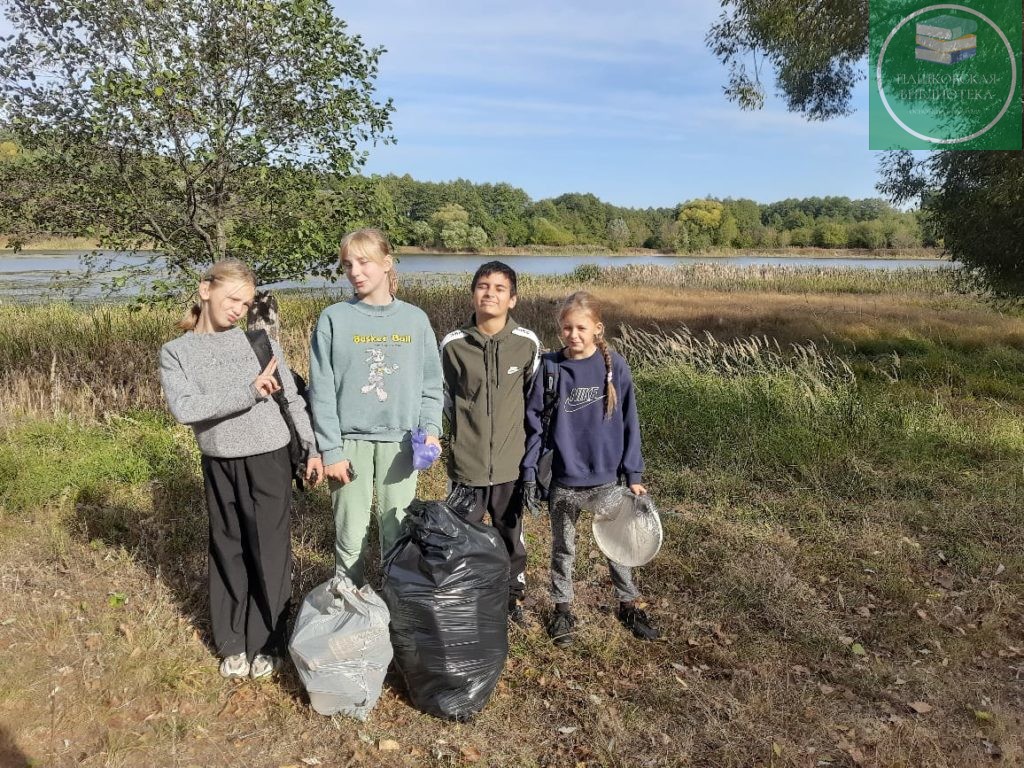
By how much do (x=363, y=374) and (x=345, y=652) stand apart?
112 cm

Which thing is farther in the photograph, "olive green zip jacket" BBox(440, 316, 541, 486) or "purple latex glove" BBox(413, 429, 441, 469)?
"olive green zip jacket" BBox(440, 316, 541, 486)

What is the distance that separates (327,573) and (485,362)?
171cm

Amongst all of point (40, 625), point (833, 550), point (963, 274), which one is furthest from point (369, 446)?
point (963, 274)

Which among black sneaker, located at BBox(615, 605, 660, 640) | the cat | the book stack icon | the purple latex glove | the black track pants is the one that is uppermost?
the book stack icon

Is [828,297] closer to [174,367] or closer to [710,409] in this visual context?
[710,409]

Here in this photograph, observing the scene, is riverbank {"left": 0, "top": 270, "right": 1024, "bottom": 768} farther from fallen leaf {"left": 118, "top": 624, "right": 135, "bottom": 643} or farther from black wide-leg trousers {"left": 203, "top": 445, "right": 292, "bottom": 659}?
black wide-leg trousers {"left": 203, "top": 445, "right": 292, "bottom": 659}

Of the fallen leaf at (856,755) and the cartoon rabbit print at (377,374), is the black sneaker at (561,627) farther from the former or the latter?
the cartoon rabbit print at (377,374)

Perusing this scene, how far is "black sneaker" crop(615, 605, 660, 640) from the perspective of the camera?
10.9 feet

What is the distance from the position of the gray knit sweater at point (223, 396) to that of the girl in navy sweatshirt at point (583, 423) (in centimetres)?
110

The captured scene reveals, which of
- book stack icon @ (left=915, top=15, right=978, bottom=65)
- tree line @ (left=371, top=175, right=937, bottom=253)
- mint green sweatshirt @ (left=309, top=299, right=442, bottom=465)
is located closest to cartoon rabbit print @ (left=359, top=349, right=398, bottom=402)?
mint green sweatshirt @ (left=309, top=299, right=442, bottom=465)

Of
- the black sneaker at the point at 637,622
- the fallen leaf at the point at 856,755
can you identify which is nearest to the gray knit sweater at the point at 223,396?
the black sneaker at the point at 637,622

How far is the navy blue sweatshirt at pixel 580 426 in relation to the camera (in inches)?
125

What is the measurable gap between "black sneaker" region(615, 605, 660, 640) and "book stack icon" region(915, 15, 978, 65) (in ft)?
27.4

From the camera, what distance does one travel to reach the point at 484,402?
308cm
